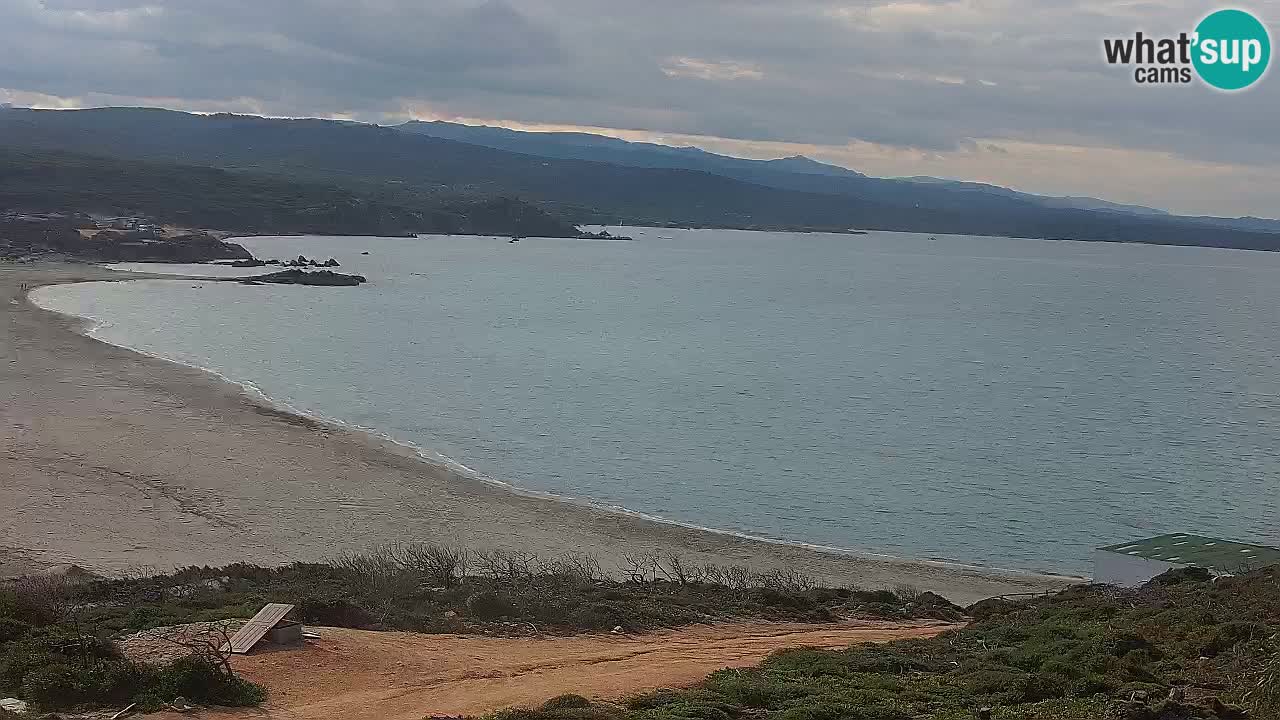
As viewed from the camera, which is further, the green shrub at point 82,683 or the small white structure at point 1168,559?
the small white structure at point 1168,559

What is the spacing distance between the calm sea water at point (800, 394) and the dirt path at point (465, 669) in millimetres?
13341

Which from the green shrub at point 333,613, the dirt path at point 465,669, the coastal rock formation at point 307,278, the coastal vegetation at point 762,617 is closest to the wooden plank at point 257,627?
the dirt path at point 465,669

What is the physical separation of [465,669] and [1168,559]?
15935 millimetres

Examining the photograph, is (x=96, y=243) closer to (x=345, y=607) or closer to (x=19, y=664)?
(x=345, y=607)

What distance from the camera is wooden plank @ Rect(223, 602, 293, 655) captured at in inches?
469

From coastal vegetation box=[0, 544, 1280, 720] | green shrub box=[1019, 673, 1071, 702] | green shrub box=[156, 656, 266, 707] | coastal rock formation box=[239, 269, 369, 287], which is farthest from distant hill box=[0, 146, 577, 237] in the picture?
green shrub box=[1019, 673, 1071, 702]

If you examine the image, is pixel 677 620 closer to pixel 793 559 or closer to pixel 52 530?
pixel 793 559

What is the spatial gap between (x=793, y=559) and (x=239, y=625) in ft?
45.9

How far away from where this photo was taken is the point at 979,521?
95.6 feet

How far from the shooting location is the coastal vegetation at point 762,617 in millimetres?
10258

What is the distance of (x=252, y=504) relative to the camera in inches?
1005

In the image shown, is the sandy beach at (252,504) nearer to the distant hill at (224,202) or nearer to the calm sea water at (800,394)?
the calm sea water at (800,394)

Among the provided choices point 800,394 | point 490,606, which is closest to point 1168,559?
point 490,606

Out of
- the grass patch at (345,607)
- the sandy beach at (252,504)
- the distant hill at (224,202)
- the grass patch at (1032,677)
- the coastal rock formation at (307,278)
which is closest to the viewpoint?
the grass patch at (1032,677)
